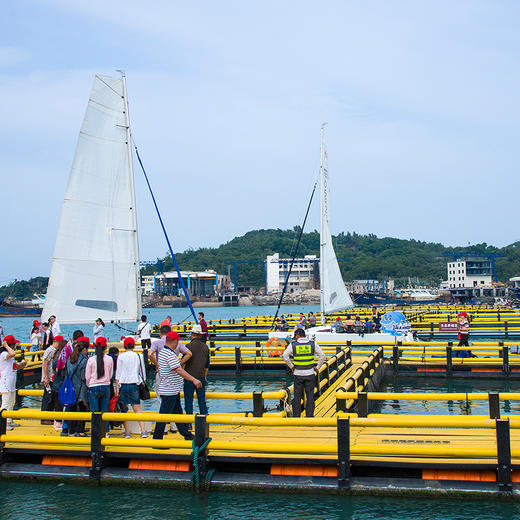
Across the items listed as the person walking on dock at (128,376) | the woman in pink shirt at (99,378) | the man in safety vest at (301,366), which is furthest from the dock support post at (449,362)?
the woman in pink shirt at (99,378)

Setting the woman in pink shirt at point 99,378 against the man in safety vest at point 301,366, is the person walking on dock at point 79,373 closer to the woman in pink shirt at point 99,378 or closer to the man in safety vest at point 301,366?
the woman in pink shirt at point 99,378

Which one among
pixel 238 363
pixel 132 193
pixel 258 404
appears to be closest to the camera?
pixel 258 404

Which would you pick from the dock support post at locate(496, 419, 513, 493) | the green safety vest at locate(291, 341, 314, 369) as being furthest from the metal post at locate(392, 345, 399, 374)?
the dock support post at locate(496, 419, 513, 493)

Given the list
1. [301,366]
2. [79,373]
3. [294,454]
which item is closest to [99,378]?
[79,373]

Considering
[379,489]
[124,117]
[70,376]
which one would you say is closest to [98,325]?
[124,117]

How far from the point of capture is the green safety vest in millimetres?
12047

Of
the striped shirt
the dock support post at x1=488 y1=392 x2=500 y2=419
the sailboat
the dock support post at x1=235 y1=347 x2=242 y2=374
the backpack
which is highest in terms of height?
the sailboat

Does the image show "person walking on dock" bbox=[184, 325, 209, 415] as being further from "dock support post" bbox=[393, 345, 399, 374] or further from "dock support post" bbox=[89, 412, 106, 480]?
"dock support post" bbox=[393, 345, 399, 374]

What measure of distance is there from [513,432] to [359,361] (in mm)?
12349

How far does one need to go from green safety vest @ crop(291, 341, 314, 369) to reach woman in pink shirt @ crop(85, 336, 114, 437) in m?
3.61

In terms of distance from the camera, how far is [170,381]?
11.0 meters

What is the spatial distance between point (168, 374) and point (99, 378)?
1325mm

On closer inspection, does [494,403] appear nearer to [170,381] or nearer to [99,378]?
[170,381]

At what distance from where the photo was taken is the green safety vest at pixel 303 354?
1205 cm
